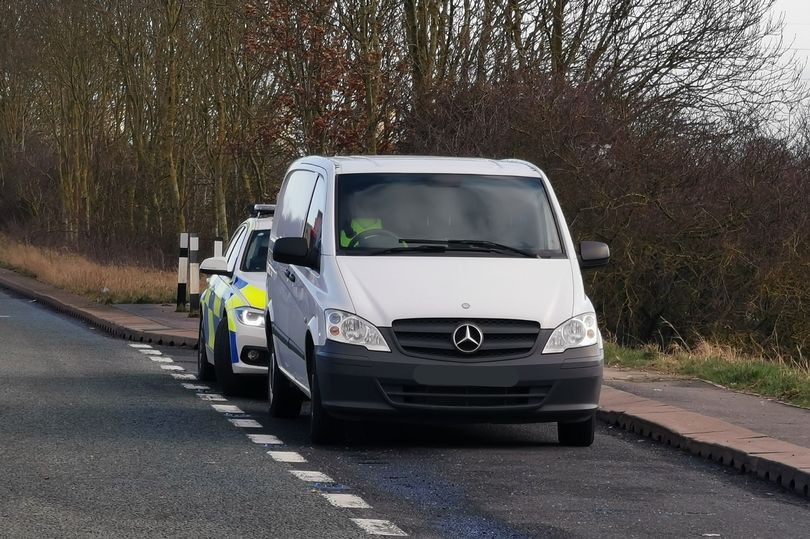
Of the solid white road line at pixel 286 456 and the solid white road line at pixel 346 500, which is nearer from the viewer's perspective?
the solid white road line at pixel 346 500

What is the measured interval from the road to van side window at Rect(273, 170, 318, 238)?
1433 mm

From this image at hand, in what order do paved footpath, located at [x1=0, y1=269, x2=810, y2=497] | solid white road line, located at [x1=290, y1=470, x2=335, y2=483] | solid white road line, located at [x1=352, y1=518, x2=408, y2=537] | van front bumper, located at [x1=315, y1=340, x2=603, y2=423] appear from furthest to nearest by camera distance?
van front bumper, located at [x1=315, y1=340, x2=603, y2=423], paved footpath, located at [x1=0, y1=269, x2=810, y2=497], solid white road line, located at [x1=290, y1=470, x2=335, y2=483], solid white road line, located at [x1=352, y1=518, x2=408, y2=537]

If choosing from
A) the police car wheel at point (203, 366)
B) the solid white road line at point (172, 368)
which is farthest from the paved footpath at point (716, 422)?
the solid white road line at point (172, 368)

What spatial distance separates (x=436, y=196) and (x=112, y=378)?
18.5 ft

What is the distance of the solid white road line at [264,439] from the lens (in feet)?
35.5

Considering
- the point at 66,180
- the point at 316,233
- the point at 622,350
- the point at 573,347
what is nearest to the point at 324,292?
the point at 316,233

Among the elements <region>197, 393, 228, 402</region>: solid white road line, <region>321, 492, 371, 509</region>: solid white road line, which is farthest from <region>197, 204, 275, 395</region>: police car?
<region>321, 492, 371, 509</region>: solid white road line

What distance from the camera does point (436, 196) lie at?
37.3 ft

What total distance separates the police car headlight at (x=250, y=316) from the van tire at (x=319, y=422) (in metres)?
3.21

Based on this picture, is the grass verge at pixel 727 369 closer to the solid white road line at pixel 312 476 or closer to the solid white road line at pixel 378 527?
the solid white road line at pixel 312 476

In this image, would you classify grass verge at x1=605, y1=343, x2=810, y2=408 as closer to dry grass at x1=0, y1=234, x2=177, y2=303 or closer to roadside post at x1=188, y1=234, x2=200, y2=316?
roadside post at x1=188, y1=234, x2=200, y2=316

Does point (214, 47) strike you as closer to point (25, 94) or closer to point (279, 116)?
point (279, 116)

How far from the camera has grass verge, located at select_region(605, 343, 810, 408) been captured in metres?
13.4

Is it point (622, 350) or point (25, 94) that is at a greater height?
point (25, 94)
